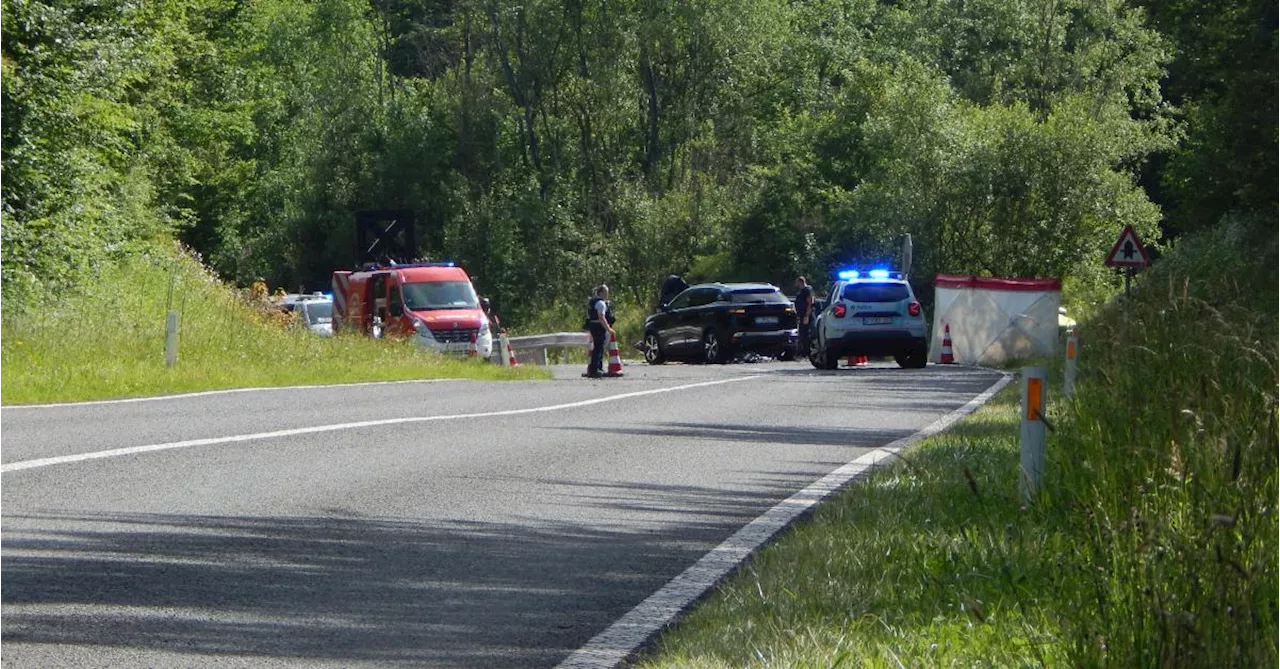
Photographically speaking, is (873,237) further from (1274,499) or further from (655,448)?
(1274,499)

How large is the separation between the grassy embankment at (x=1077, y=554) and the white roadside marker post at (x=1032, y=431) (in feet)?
0.37

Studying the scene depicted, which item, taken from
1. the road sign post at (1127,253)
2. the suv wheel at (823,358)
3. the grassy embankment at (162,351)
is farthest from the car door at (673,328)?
the road sign post at (1127,253)

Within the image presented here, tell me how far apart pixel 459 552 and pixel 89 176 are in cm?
2345

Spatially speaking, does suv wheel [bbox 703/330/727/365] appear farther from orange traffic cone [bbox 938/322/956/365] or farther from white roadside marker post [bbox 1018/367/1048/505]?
white roadside marker post [bbox 1018/367/1048/505]

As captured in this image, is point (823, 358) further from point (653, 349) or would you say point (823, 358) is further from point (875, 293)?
point (653, 349)

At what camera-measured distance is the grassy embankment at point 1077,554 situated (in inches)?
207

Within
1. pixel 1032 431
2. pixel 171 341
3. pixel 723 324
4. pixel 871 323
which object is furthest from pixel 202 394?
pixel 723 324

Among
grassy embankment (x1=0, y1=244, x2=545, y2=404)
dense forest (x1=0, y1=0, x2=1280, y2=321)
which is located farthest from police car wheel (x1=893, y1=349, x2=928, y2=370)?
dense forest (x1=0, y1=0, x2=1280, y2=321)

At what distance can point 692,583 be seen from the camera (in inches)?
326

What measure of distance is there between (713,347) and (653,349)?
162 cm

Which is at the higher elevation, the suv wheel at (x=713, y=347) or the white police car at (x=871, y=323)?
the white police car at (x=871, y=323)

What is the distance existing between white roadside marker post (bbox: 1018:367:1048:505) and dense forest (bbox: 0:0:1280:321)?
36.1 meters

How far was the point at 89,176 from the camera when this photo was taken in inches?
1221

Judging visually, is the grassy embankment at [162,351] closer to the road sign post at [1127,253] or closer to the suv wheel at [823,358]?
the suv wheel at [823,358]
